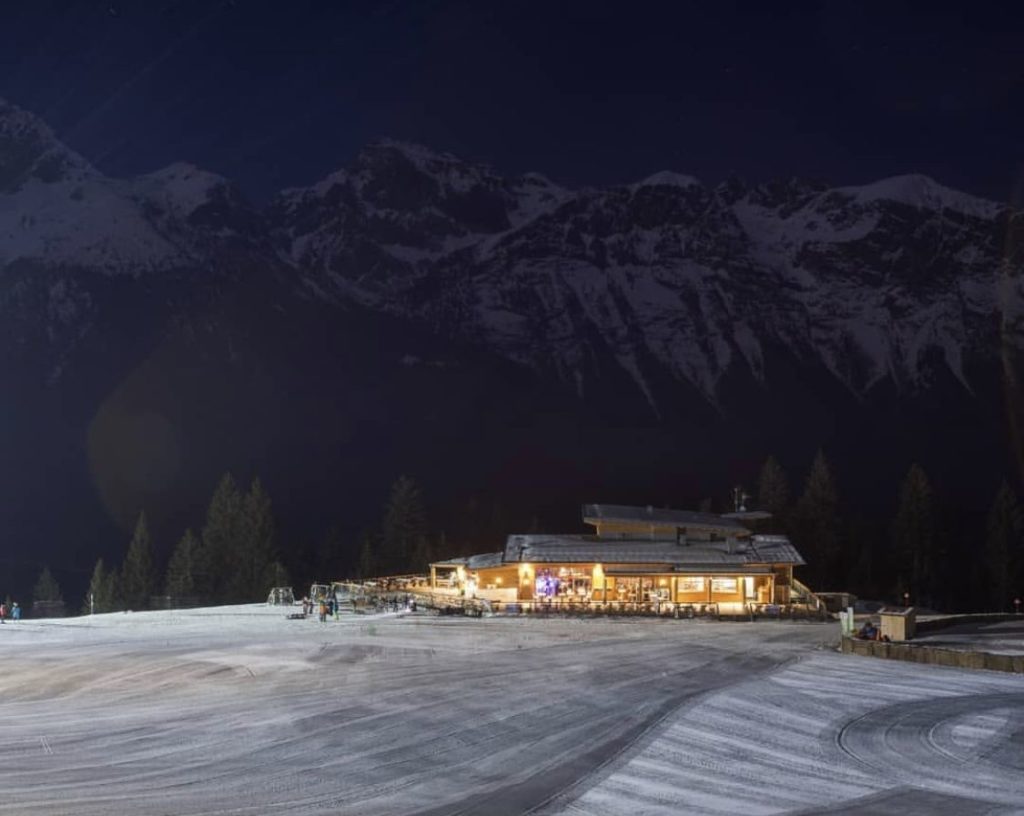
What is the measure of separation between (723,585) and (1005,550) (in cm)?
Result: 5320

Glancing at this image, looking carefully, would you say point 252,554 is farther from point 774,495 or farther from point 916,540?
point 916,540

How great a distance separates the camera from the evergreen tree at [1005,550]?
348 ft

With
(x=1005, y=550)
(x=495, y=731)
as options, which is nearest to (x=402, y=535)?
(x=1005, y=550)

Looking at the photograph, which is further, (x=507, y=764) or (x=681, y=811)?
(x=507, y=764)

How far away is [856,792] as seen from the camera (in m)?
18.7

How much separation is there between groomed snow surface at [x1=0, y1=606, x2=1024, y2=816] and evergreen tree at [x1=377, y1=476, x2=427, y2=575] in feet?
247

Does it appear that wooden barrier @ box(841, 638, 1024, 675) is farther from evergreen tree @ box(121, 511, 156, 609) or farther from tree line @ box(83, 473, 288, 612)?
evergreen tree @ box(121, 511, 156, 609)

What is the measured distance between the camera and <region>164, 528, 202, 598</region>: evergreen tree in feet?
338

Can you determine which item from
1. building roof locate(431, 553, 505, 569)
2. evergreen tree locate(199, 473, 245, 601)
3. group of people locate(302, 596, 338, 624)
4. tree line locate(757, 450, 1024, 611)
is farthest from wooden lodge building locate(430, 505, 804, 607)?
evergreen tree locate(199, 473, 245, 601)

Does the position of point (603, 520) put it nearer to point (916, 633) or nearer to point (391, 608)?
point (391, 608)

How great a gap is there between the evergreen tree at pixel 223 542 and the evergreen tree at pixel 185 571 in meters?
1.18

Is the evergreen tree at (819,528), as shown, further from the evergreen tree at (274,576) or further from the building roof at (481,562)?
the evergreen tree at (274,576)

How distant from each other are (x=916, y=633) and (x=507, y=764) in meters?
36.2

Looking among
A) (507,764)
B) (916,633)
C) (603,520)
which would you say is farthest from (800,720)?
(603,520)
